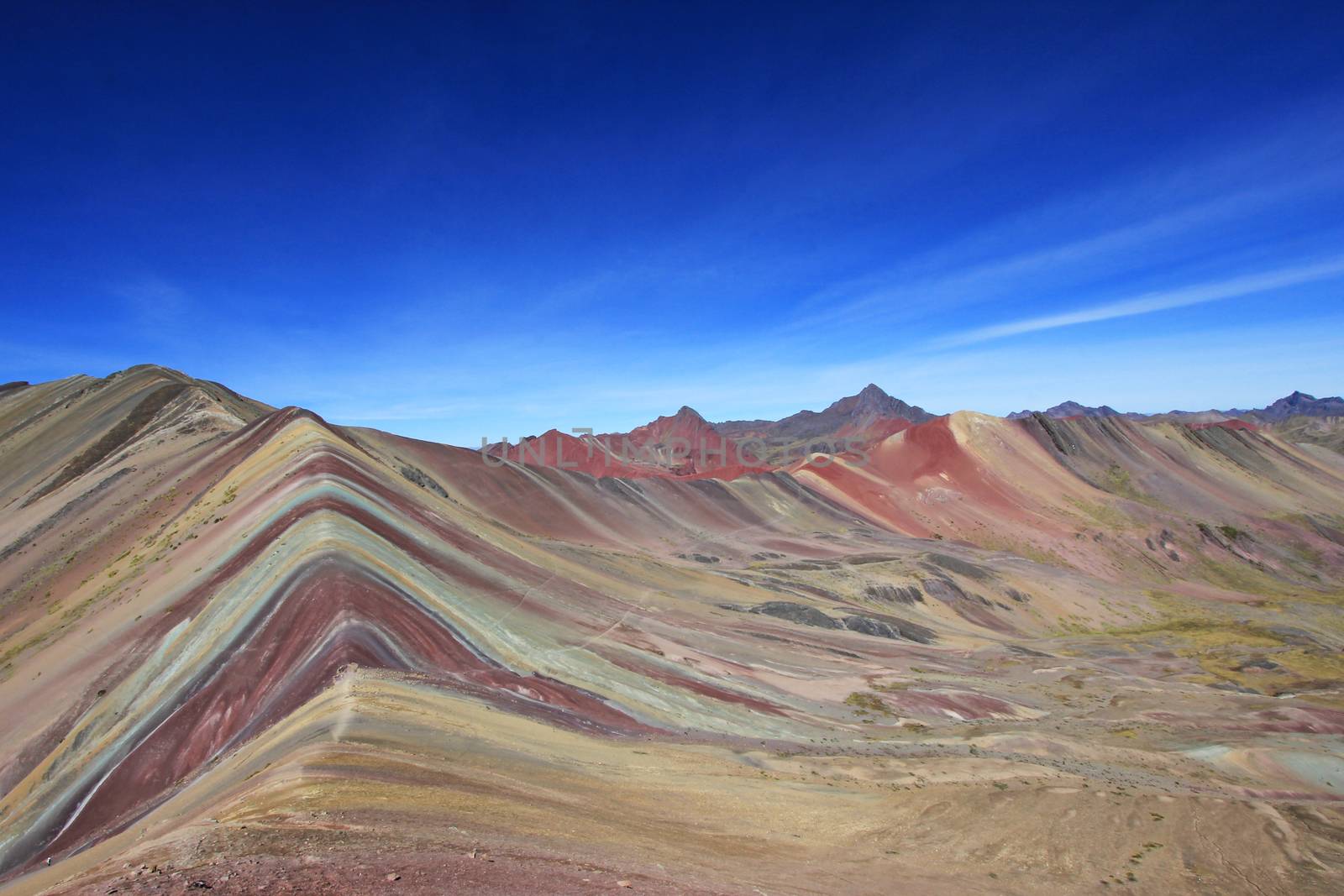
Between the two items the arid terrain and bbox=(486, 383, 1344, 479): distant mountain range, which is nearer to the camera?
the arid terrain

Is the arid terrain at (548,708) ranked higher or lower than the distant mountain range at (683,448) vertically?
lower

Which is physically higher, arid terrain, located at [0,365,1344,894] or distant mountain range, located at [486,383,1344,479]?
distant mountain range, located at [486,383,1344,479]

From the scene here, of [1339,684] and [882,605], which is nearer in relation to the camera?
[1339,684]

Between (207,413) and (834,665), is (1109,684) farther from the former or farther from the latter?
(207,413)

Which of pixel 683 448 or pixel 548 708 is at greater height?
pixel 683 448

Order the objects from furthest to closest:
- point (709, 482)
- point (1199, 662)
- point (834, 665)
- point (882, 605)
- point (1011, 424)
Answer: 1. point (1011, 424)
2. point (709, 482)
3. point (882, 605)
4. point (1199, 662)
5. point (834, 665)

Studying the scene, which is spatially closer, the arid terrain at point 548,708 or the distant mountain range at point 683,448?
the arid terrain at point 548,708

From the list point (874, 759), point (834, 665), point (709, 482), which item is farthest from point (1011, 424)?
point (874, 759)

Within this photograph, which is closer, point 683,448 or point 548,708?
point 548,708
